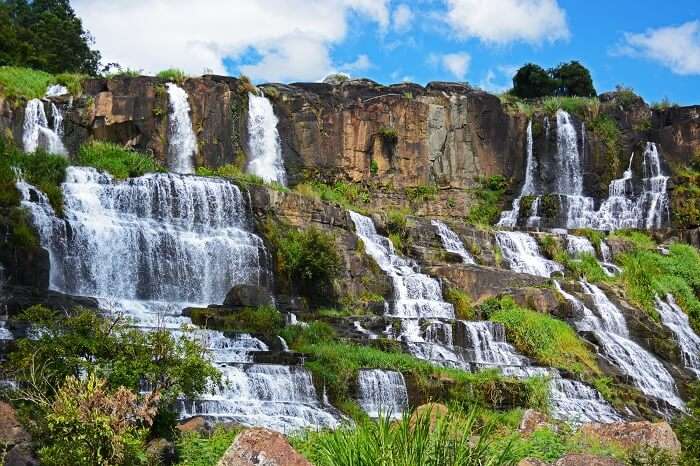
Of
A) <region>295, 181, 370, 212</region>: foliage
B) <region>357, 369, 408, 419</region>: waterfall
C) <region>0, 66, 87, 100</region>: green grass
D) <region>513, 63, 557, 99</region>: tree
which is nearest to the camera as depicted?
<region>357, 369, 408, 419</region>: waterfall

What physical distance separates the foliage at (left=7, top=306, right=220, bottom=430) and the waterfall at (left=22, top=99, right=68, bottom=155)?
20.0 meters

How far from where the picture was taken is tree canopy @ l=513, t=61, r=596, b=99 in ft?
165

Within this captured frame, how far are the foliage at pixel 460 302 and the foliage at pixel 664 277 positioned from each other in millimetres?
6326

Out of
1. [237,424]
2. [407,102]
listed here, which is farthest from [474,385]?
[407,102]

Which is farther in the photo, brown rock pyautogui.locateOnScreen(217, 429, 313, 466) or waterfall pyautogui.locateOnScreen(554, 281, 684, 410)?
waterfall pyautogui.locateOnScreen(554, 281, 684, 410)

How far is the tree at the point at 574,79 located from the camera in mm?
51219

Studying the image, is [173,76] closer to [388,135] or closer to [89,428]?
[388,135]

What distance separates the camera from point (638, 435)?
39.8 feet

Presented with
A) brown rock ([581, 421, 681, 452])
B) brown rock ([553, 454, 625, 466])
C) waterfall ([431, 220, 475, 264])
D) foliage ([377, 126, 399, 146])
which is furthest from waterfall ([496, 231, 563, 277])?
brown rock ([553, 454, 625, 466])

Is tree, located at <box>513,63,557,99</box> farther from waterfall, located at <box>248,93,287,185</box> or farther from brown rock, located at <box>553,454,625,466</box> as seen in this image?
brown rock, located at <box>553,454,625,466</box>

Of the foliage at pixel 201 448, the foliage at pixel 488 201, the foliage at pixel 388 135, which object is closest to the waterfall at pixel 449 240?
the foliage at pixel 488 201

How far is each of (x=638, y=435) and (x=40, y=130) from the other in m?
26.9

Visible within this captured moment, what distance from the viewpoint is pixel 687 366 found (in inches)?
1015

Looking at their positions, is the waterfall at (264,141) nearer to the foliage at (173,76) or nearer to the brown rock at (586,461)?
the foliage at (173,76)
